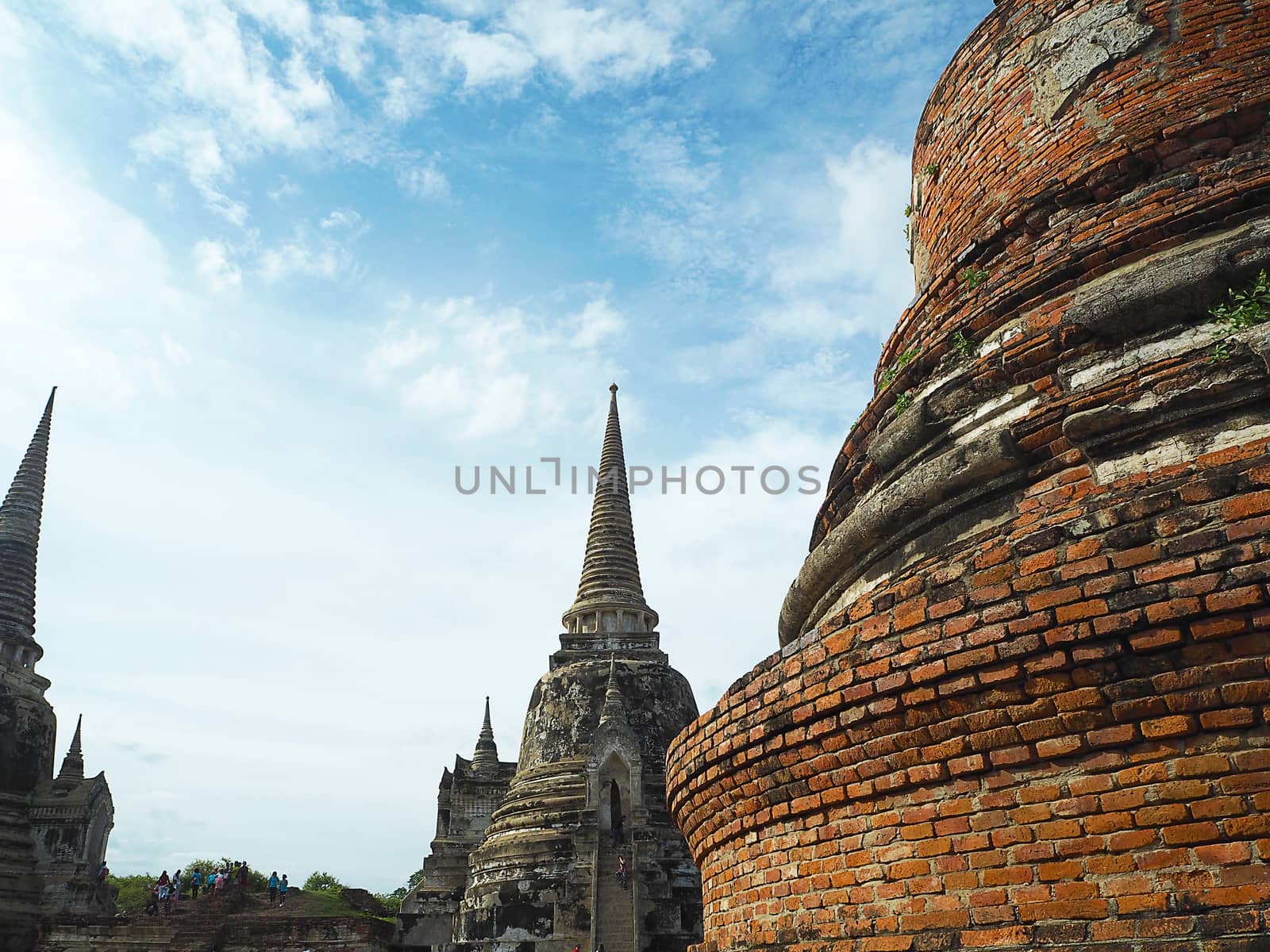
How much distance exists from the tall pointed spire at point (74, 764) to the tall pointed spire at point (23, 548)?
2.45 metres

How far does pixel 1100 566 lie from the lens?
3.87m

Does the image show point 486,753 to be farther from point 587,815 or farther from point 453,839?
point 587,815

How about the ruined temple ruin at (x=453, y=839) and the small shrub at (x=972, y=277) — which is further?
the ruined temple ruin at (x=453, y=839)

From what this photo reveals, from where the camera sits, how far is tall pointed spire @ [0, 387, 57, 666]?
26.9 m

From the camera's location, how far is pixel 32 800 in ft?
81.7

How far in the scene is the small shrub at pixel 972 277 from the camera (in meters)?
→ 6.11

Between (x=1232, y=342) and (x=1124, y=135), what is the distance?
2.11 m

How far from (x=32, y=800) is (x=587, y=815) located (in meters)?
13.9

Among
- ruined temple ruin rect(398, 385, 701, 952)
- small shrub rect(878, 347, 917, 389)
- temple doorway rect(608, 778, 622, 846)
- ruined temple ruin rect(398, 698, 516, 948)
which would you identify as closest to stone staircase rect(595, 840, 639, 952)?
ruined temple ruin rect(398, 385, 701, 952)

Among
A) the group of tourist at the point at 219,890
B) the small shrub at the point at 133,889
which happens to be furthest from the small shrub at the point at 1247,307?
the small shrub at the point at 133,889

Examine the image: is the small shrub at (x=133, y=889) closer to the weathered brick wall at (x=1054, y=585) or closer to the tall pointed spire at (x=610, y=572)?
the tall pointed spire at (x=610, y=572)

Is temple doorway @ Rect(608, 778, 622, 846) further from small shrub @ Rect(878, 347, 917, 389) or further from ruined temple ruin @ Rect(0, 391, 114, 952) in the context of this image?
small shrub @ Rect(878, 347, 917, 389)

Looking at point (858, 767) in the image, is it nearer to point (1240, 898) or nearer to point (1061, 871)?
point (1061, 871)

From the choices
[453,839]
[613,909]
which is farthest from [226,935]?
[613,909]
